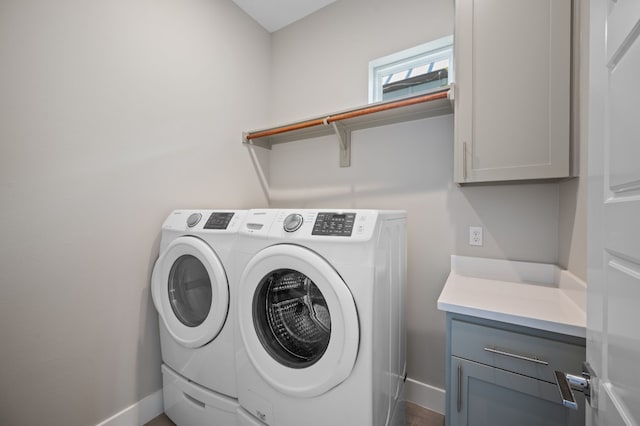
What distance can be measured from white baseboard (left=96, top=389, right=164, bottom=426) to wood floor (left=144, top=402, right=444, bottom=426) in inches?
1.5

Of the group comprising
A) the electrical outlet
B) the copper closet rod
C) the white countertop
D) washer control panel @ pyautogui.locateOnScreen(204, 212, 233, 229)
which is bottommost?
the white countertop

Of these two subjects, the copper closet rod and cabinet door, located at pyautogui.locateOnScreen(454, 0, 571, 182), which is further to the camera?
the copper closet rod

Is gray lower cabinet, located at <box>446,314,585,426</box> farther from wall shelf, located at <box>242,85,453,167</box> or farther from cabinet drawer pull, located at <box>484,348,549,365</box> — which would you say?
wall shelf, located at <box>242,85,453,167</box>

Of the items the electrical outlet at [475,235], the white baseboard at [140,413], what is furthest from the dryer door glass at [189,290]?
the electrical outlet at [475,235]

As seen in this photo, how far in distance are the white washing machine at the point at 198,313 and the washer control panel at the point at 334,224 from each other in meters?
0.45

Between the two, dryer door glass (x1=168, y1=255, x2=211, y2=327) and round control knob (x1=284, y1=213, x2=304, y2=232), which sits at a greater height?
round control knob (x1=284, y1=213, x2=304, y2=232)

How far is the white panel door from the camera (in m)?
0.41

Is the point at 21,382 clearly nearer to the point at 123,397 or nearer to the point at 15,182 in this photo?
the point at 123,397

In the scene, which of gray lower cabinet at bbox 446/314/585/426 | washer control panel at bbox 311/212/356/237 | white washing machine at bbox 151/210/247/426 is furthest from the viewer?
white washing machine at bbox 151/210/247/426

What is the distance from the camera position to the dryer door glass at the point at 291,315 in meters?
1.16

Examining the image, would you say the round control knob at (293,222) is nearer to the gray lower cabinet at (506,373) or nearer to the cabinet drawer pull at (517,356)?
the gray lower cabinet at (506,373)

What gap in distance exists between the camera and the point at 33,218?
117 centimetres

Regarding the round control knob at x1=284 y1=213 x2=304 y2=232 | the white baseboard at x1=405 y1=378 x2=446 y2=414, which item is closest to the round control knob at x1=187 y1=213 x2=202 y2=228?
the round control knob at x1=284 y1=213 x2=304 y2=232

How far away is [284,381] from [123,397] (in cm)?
111
